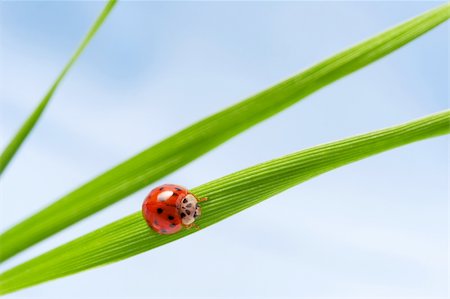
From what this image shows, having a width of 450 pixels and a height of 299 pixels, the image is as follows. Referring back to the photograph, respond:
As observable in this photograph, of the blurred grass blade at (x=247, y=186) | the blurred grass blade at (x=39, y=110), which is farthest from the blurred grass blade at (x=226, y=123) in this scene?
the blurred grass blade at (x=39, y=110)

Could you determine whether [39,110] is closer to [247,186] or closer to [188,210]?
[188,210]

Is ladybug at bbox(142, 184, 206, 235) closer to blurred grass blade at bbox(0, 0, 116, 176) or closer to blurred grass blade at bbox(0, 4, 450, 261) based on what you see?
blurred grass blade at bbox(0, 4, 450, 261)

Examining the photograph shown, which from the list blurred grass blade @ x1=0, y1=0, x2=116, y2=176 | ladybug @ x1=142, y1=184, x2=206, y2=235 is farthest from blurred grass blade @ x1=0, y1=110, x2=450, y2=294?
blurred grass blade @ x1=0, y1=0, x2=116, y2=176

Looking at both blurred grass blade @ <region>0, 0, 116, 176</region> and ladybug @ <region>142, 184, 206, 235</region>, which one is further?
blurred grass blade @ <region>0, 0, 116, 176</region>

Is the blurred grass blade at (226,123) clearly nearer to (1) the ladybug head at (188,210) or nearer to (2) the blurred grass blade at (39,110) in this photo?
(1) the ladybug head at (188,210)

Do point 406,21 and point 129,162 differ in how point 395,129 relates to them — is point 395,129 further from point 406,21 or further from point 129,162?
point 129,162
